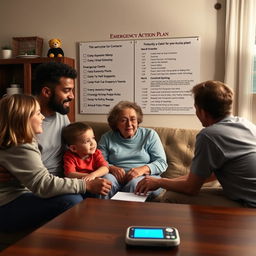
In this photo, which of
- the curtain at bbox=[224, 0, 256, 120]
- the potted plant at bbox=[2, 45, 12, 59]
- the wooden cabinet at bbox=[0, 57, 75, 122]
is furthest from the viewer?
the potted plant at bbox=[2, 45, 12, 59]

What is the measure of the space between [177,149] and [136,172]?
1.88 feet

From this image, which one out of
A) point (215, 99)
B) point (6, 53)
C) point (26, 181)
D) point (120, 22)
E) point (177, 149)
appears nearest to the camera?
point (26, 181)

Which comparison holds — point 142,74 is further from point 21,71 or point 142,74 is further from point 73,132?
point 21,71

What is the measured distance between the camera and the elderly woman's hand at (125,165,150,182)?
2.30 metres

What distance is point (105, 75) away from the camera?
Result: 329 centimetres

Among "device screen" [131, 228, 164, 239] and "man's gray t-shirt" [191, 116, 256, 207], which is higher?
"man's gray t-shirt" [191, 116, 256, 207]

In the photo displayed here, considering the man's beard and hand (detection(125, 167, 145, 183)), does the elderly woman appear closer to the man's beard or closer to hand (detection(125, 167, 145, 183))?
hand (detection(125, 167, 145, 183))

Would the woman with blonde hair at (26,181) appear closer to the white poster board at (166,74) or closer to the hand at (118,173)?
the hand at (118,173)

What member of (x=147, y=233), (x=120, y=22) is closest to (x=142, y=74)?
(x=120, y=22)

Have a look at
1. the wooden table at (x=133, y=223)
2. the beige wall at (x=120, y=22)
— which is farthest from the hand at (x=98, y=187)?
the beige wall at (x=120, y=22)

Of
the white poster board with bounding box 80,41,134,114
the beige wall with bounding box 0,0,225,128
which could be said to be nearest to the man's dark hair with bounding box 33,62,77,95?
the white poster board with bounding box 80,41,134,114

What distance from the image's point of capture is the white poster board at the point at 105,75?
3.23 m

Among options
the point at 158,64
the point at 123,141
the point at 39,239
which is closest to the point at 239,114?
the point at 158,64

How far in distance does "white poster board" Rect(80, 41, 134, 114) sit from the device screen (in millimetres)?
2285
